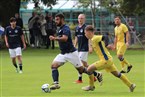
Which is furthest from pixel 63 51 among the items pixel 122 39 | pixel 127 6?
pixel 127 6

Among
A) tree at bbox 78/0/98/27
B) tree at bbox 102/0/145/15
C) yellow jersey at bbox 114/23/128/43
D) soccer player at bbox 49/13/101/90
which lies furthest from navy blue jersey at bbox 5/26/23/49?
tree at bbox 78/0/98/27

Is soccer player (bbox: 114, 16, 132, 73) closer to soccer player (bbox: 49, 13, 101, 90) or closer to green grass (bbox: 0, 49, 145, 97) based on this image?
green grass (bbox: 0, 49, 145, 97)

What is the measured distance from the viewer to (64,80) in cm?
1833

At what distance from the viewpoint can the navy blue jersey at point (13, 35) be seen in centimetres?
2136

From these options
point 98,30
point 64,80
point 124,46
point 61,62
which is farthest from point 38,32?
point 61,62

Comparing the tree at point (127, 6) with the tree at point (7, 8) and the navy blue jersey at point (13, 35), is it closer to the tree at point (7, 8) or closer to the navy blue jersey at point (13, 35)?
the tree at point (7, 8)

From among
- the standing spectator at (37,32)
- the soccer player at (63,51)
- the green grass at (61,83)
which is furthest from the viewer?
the standing spectator at (37,32)

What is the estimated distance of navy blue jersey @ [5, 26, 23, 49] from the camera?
70.1 feet

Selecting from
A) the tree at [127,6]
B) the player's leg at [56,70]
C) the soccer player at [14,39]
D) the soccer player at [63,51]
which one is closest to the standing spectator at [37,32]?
the tree at [127,6]

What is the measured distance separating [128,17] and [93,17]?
9.58 ft

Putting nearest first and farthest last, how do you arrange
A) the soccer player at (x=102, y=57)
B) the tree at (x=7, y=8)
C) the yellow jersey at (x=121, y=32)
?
the soccer player at (x=102, y=57) < the yellow jersey at (x=121, y=32) < the tree at (x=7, y=8)

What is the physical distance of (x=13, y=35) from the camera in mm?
21391

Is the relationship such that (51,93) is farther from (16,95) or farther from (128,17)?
(128,17)

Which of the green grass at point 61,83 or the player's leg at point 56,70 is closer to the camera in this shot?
the green grass at point 61,83
